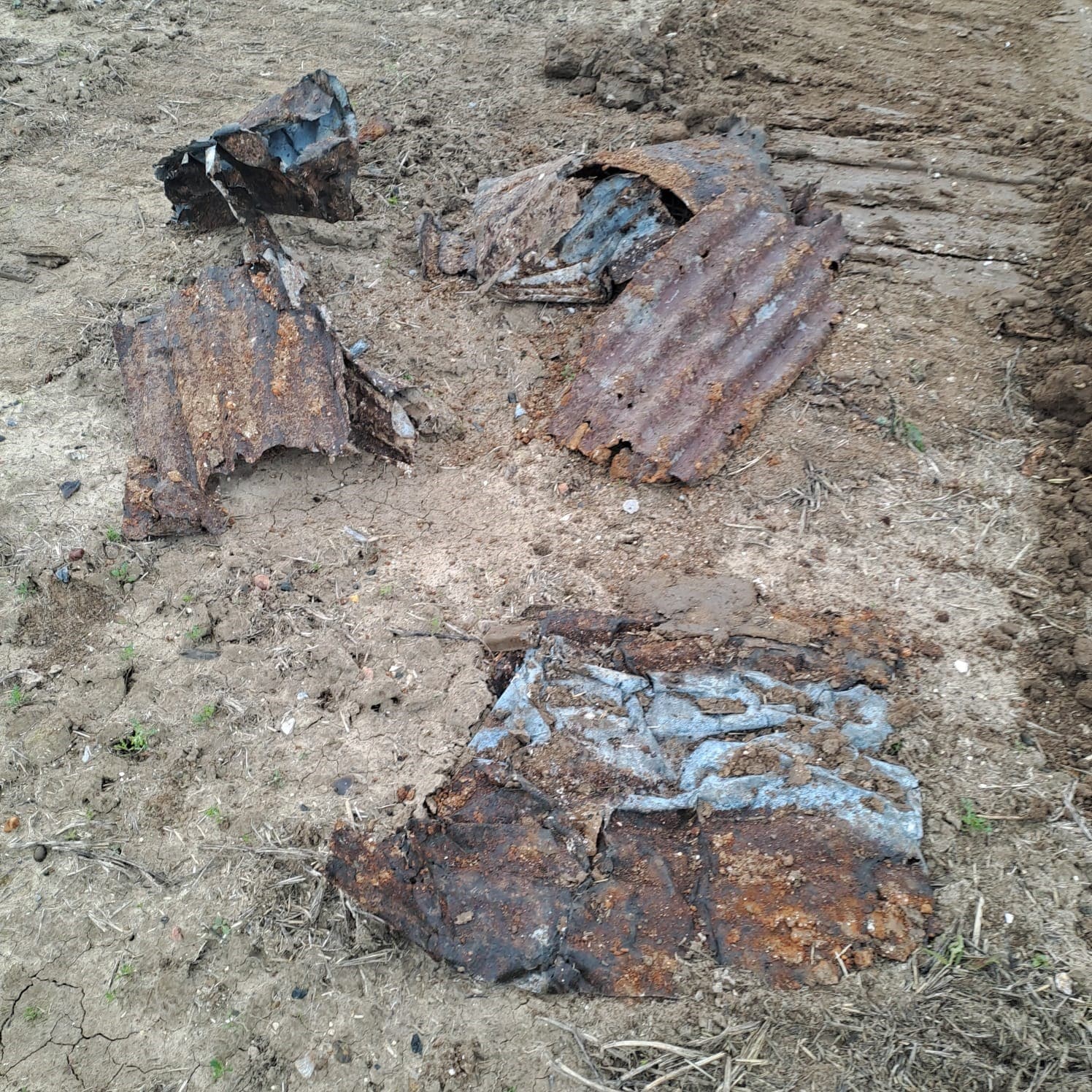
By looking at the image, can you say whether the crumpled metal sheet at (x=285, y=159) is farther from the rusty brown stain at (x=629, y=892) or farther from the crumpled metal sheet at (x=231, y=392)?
the rusty brown stain at (x=629, y=892)

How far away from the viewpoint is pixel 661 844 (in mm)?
2555

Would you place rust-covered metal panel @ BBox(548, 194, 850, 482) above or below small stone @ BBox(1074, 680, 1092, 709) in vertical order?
above

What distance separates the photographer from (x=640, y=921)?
241 cm

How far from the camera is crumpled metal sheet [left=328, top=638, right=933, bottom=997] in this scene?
7.76 ft

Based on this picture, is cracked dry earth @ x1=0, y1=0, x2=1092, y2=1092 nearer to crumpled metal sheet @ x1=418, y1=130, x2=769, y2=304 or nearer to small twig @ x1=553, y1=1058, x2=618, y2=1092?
small twig @ x1=553, y1=1058, x2=618, y2=1092

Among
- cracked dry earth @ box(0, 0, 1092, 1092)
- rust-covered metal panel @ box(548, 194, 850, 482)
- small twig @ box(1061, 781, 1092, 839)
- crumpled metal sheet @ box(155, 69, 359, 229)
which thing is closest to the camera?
cracked dry earth @ box(0, 0, 1092, 1092)

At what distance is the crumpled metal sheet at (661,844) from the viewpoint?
2365mm

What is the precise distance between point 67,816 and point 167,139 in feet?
17.3

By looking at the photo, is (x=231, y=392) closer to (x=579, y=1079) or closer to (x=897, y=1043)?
(x=579, y=1079)

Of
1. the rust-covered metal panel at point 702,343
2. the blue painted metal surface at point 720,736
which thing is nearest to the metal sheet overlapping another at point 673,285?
the rust-covered metal panel at point 702,343

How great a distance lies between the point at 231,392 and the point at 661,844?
2753 millimetres

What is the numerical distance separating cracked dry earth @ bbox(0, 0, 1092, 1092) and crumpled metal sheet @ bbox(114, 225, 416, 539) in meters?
0.18

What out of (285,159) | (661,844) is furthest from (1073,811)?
(285,159)

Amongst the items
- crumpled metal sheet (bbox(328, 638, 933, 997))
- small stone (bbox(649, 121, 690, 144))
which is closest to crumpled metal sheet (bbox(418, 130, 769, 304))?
small stone (bbox(649, 121, 690, 144))
